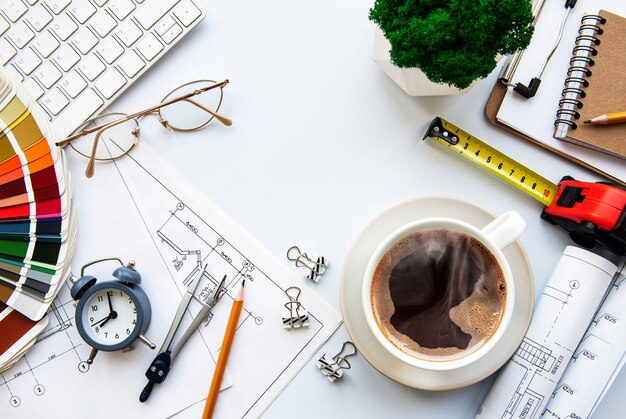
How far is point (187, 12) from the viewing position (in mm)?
997

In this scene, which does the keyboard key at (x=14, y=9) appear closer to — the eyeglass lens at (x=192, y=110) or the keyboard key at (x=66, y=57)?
the keyboard key at (x=66, y=57)

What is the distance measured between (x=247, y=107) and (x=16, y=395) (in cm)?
69

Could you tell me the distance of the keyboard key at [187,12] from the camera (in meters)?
1.00

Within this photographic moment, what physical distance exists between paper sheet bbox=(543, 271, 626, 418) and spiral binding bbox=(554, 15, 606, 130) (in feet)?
1.00

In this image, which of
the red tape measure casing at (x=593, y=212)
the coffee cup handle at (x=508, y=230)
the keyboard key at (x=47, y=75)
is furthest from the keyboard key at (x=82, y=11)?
the red tape measure casing at (x=593, y=212)

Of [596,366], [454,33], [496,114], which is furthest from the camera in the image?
[496,114]

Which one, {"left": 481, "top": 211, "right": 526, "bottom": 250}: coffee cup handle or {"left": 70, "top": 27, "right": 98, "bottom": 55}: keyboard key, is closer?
{"left": 481, "top": 211, "right": 526, "bottom": 250}: coffee cup handle

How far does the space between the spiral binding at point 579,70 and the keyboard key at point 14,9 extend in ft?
3.35

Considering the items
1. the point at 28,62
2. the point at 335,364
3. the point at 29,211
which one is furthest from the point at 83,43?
the point at 335,364

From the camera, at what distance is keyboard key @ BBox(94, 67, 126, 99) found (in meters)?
1.00

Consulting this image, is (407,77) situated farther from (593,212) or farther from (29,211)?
(29,211)

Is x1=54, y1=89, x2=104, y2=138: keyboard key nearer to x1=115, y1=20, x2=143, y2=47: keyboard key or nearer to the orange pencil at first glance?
x1=115, y1=20, x2=143, y2=47: keyboard key

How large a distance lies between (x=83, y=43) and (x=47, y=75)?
9 centimetres

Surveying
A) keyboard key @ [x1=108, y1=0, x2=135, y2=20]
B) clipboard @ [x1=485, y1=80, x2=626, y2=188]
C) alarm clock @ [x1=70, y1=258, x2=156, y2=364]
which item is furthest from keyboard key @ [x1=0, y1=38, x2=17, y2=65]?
clipboard @ [x1=485, y1=80, x2=626, y2=188]
